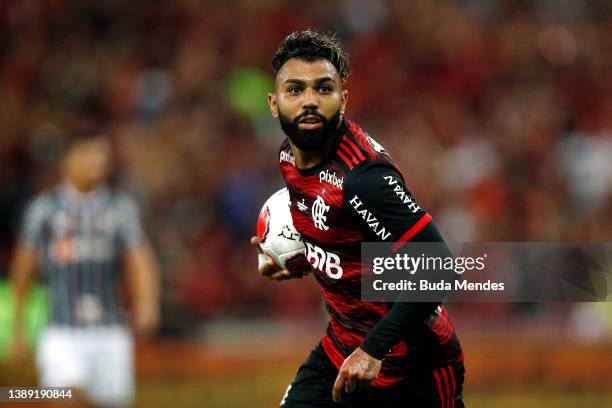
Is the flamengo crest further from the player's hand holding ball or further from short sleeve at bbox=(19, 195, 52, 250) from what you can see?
short sleeve at bbox=(19, 195, 52, 250)

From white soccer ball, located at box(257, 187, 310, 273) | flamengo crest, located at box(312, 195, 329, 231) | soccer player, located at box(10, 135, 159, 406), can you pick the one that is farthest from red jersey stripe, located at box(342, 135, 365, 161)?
soccer player, located at box(10, 135, 159, 406)

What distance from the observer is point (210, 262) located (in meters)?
10.0

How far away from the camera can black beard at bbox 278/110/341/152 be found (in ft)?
12.3

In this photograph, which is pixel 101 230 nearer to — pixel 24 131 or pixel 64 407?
pixel 64 407

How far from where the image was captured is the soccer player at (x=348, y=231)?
353cm

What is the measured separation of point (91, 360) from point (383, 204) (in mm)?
4085

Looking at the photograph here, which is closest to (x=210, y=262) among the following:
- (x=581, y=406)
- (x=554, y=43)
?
(x=581, y=406)

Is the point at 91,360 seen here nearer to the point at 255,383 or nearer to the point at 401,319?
the point at 255,383

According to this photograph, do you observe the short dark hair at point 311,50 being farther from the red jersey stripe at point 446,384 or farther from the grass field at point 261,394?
the grass field at point 261,394

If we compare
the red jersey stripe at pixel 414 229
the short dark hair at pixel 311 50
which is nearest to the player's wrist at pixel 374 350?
the red jersey stripe at pixel 414 229

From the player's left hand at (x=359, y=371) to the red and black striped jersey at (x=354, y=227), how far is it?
220mm

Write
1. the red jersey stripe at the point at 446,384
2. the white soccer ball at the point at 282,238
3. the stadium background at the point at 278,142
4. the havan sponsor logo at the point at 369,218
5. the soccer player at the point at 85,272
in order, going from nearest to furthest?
the havan sponsor logo at the point at 369,218 → the red jersey stripe at the point at 446,384 → the white soccer ball at the point at 282,238 → the soccer player at the point at 85,272 → the stadium background at the point at 278,142

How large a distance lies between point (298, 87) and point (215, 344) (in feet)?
19.4

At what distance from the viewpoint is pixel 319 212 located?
3.79 metres
